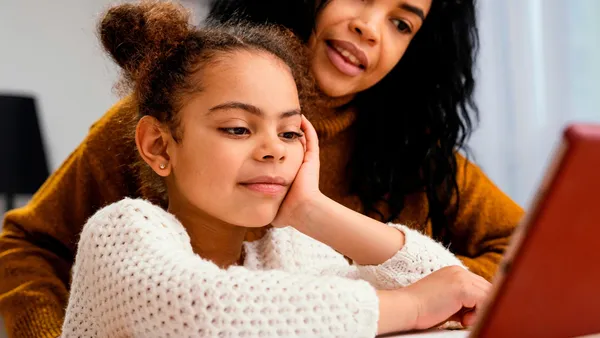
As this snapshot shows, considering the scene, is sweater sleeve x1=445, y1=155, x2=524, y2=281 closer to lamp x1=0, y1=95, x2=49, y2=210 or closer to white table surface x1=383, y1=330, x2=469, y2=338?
white table surface x1=383, y1=330, x2=469, y2=338

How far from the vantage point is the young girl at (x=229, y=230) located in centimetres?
76

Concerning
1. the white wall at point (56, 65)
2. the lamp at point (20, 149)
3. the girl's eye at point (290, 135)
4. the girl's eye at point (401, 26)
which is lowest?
the lamp at point (20, 149)

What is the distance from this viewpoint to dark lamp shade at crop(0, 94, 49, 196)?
223cm

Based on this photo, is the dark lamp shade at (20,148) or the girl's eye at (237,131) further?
the dark lamp shade at (20,148)

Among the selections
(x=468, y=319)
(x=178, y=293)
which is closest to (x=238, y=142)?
(x=178, y=293)

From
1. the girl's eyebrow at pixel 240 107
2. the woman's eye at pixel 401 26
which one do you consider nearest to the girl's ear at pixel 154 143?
the girl's eyebrow at pixel 240 107

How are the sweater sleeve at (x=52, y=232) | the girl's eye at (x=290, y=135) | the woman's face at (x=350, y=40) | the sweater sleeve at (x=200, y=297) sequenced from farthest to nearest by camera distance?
the woman's face at (x=350, y=40) < the sweater sleeve at (x=52, y=232) < the girl's eye at (x=290, y=135) < the sweater sleeve at (x=200, y=297)

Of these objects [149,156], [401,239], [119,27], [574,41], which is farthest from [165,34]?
[574,41]

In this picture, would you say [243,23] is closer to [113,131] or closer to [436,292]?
[113,131]

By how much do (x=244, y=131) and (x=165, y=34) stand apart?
0.23m

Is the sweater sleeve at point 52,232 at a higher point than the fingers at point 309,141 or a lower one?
lower

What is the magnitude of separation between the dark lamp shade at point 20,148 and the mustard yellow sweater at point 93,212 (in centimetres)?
92

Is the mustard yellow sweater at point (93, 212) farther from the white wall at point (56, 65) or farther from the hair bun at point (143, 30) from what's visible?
the white wall at point (56, 65)

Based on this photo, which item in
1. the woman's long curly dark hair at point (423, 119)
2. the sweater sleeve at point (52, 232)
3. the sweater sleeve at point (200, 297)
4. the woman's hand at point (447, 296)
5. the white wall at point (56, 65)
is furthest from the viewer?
the white wall at point (56, 65)
